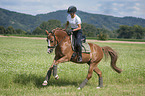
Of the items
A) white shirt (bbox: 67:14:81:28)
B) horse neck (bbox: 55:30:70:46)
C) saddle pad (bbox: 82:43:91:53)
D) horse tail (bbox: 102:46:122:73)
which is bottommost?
horse tail (bbox: 102:46:122:73)

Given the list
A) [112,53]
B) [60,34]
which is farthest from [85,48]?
[112,53]

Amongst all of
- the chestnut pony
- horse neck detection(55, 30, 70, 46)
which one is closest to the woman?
the chestnut pony

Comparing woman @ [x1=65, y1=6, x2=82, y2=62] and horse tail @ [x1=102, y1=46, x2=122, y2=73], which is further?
horse tail @ [x1=102, y1=46, x2=122, y2=73]

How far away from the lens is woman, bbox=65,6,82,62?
647 cm

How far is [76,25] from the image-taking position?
674 cm

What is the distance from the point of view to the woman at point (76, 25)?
647 cm

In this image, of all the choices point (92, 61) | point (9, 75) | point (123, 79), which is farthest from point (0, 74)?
point (123, 79)

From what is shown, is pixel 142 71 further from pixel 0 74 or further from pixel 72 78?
pixel 0 74

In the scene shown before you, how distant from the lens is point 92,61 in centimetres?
743

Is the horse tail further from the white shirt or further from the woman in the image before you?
the white shirt

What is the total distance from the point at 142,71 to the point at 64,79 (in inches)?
218

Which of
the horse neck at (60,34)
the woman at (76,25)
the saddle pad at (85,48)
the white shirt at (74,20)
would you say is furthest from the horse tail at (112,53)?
the horse neck at (60,34)

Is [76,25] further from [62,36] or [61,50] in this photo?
[61,50]

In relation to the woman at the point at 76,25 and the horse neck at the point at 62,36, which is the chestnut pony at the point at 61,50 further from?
the woman at the point at 76,25
